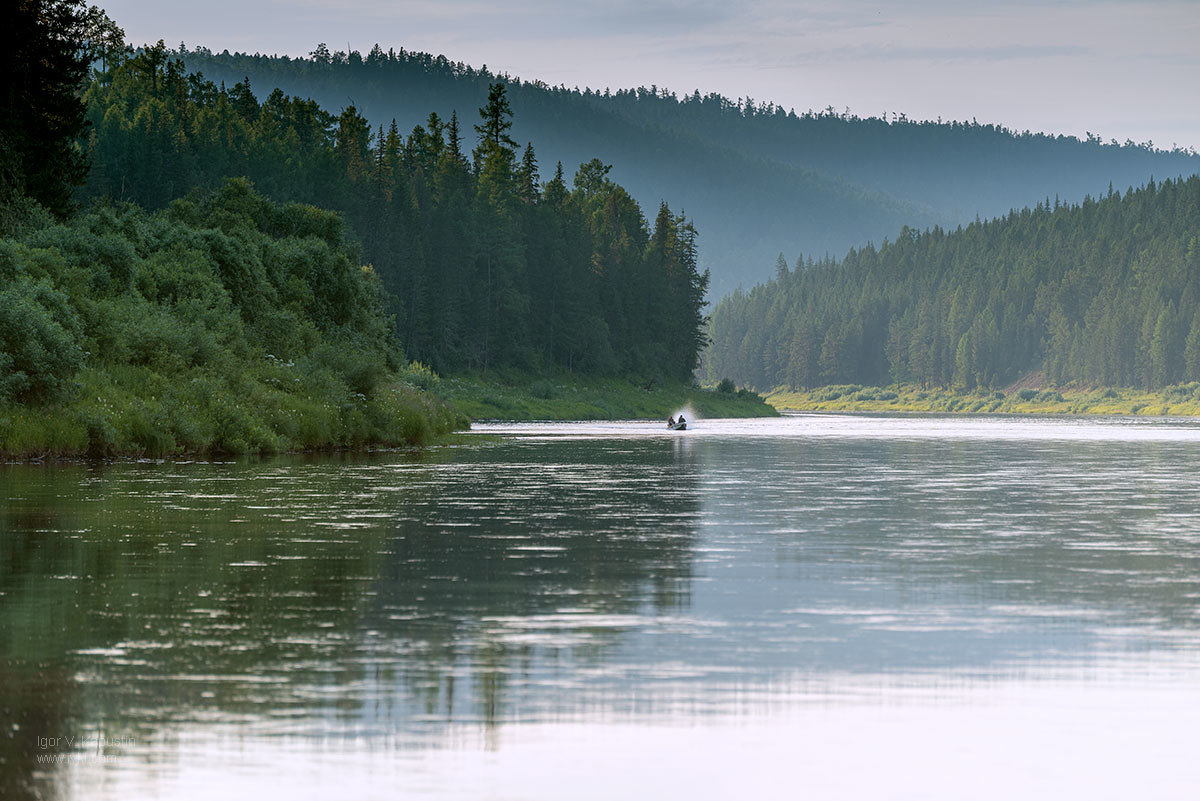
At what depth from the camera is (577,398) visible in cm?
13962

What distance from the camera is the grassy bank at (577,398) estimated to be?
120m

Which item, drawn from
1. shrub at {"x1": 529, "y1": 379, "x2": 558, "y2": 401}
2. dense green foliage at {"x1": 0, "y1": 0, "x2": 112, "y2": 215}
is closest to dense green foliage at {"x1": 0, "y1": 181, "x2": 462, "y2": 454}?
dense green foliage at {"x1": 0, "y1": 0, "x2": 112, "y2": 215}

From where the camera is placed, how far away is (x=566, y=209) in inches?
7008

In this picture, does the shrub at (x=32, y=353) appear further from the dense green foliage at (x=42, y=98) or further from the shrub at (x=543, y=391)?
the shrub at (x=543, y=391)

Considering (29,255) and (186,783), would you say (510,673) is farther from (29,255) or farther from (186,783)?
(29,255)

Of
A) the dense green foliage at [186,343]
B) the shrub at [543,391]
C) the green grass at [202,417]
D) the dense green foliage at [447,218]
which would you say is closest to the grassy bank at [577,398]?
the shrub at [543,391]

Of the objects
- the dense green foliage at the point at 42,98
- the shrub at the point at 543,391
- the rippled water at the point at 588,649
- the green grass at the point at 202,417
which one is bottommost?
the rippled water at the point at 588,649

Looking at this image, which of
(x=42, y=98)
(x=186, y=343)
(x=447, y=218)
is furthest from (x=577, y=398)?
(x=186, y=343)

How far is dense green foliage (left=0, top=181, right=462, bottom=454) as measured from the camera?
151ft

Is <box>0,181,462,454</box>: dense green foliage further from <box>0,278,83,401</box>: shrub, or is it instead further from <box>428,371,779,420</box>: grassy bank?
<box>428,371,779,420</box>: grassy bank

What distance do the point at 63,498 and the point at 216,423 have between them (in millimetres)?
19201

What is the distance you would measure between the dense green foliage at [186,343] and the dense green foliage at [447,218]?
170ft

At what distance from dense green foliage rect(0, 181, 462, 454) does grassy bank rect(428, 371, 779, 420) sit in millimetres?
28134

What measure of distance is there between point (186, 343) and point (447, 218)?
9614 centimetres
